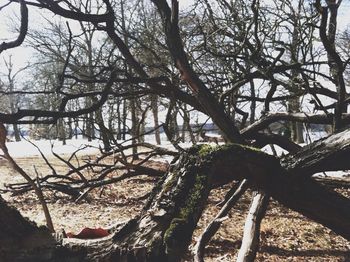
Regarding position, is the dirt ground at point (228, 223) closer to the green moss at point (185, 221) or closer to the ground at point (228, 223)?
the ground at point (228, 223)

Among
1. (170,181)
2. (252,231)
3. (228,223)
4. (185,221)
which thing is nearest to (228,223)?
(228,223)

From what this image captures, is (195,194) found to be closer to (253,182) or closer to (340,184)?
(253,182)

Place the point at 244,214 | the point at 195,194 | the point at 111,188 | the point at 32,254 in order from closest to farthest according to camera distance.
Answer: the point at 32,254, the point at 195,194, the point at 244,214, the point at 111,188

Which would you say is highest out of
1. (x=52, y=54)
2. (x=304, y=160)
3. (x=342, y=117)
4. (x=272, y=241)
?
(x=52, y=54)

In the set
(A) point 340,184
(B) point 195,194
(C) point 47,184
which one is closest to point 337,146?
(B) point 195,194

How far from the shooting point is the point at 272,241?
5863 millimetres

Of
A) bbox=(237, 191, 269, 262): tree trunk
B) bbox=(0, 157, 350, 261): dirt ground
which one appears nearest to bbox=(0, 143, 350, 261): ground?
bbox=(0, 157, 350, 261): dirt ground

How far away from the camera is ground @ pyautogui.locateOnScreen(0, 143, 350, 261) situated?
5352mm

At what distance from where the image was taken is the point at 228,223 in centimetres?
684

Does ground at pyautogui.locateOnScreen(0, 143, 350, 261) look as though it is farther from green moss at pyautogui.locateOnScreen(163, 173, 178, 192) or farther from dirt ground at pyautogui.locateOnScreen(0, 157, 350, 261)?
green moss at pyautogui.locateOnScreen(163, 173, 178, 192)

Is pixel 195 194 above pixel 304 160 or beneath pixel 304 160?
beneath

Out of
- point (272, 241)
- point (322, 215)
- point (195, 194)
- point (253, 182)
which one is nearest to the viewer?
point (195, 194)

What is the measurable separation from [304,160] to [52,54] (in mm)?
20866

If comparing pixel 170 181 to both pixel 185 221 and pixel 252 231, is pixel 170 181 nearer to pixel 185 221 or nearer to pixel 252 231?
pixel 185 221
